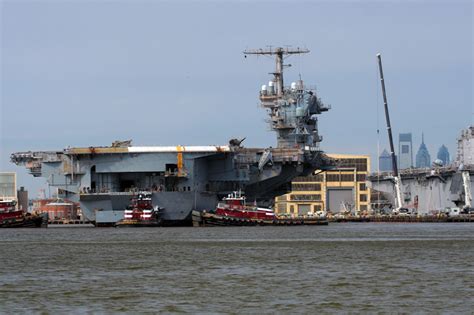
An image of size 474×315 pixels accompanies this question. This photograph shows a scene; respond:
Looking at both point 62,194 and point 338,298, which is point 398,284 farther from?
point 62,194

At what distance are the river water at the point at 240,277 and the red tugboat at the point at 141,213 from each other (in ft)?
76.3

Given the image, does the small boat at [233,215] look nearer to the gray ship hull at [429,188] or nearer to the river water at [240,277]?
the river water at [240,277]

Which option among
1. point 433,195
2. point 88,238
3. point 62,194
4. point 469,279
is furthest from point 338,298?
point 433,195

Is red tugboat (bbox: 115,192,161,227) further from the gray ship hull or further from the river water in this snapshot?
the gray ship hull

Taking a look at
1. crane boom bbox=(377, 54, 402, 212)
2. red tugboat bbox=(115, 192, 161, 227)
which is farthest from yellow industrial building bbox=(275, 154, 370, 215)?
red tugboat bbox=(115, 192, 161, 227)

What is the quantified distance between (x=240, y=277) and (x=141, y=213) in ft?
147

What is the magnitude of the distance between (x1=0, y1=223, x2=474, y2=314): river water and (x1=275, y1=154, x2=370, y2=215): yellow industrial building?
82.5 meters

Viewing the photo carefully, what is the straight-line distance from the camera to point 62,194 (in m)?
82.7

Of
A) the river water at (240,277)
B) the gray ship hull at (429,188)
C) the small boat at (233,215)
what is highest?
the gray ship hull at (429,188)

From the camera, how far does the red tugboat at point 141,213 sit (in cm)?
7800

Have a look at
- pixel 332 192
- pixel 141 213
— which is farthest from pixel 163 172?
pixel 332 192

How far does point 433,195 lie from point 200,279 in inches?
3164

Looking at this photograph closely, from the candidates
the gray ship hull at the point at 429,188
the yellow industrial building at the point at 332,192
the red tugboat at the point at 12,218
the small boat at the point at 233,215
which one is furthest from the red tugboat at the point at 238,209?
the yellow industrial building at the point at 332,192

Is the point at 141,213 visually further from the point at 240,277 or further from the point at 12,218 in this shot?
the point at 240,277
